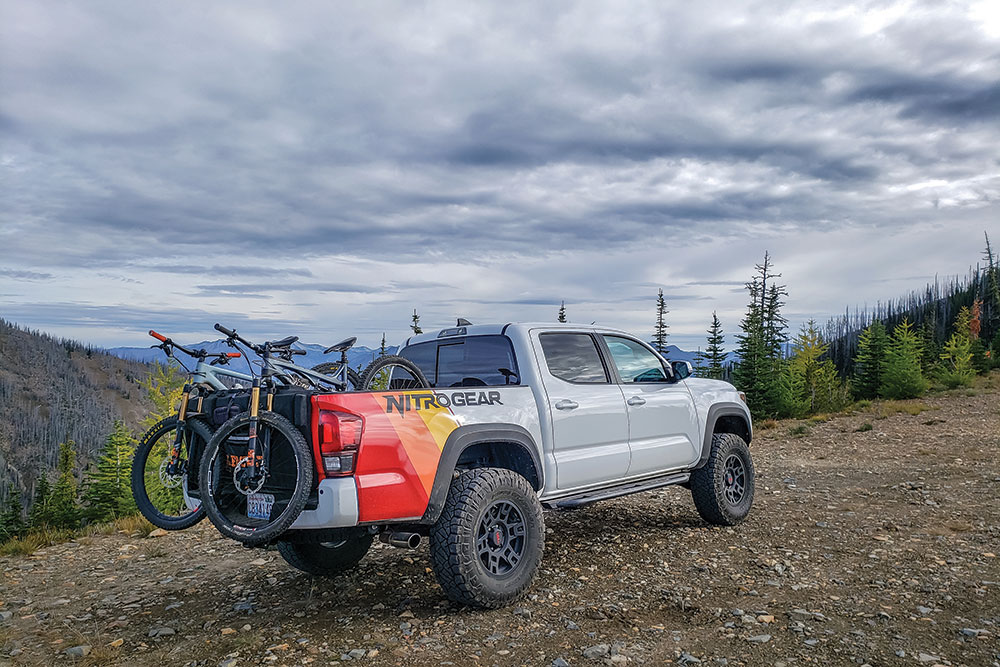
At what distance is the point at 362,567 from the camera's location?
6.39m

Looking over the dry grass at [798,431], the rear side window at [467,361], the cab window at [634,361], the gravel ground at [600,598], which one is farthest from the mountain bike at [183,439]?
the dry grass at [798,431]

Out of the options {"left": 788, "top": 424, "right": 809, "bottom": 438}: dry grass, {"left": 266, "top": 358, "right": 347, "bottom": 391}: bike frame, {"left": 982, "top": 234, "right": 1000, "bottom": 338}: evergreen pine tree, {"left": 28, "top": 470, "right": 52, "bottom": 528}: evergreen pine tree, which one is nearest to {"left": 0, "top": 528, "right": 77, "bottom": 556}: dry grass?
{"left": 266, "top": 358, "right": 347, "bottom": 391}: bike frame

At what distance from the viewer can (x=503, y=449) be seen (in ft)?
18.3

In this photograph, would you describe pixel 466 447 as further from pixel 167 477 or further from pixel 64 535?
pixel 64 535

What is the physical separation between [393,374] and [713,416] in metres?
3.57

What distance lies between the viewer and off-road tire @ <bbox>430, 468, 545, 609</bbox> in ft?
15.6

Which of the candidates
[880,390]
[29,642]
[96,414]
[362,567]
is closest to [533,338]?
[362,567]

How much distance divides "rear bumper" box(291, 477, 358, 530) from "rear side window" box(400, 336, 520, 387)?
171cm

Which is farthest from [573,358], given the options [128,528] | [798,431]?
[798,431]

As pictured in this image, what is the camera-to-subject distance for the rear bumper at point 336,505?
4328 millimetres

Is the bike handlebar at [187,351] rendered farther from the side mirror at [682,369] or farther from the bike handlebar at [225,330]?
the side mirror at [682,369]

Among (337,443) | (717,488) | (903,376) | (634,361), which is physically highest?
(634,361)

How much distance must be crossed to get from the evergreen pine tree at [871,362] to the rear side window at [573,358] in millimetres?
27878

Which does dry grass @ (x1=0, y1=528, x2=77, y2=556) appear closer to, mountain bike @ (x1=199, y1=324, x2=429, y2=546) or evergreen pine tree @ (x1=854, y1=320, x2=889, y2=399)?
mountain bike @ (x1=199, y1=324, x2=429, y2=546)
